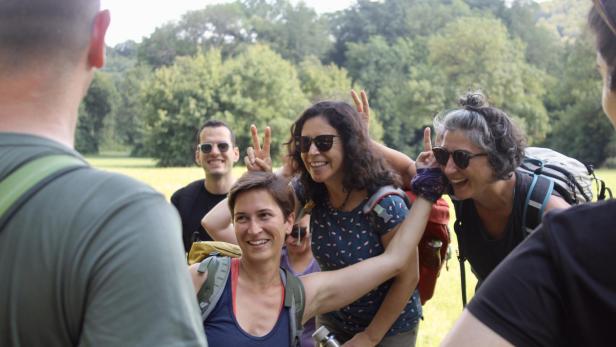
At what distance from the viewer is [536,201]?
10.6ft

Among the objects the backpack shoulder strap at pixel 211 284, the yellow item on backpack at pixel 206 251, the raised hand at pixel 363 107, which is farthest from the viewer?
the raised hand at pixel 363 107

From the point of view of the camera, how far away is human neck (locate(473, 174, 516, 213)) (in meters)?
3.38

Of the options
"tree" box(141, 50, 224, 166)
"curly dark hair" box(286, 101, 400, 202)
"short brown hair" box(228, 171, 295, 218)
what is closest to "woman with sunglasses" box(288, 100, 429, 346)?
"curly dark hair" box(286, 101, 400, 202)

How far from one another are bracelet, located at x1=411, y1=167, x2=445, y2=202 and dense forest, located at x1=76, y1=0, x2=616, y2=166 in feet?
142

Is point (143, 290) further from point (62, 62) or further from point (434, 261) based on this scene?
point (434, 261)

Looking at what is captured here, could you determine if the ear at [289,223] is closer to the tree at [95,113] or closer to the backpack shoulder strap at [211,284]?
the backpack shoulder strap at [211,284]

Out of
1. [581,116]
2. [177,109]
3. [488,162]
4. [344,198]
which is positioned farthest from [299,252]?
[581,116]

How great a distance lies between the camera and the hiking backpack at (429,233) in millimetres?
3387

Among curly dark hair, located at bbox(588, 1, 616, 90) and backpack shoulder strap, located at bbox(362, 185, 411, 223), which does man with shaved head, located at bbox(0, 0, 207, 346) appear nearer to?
curly dark hair, located at bbox(588, 1, 616, 90)

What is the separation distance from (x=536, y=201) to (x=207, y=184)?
9.97 feet

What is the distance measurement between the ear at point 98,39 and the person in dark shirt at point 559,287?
917mm

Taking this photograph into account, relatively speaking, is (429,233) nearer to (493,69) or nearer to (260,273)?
(260,273)

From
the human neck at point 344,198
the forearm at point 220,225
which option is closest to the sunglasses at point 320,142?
the human neck at point 344,198

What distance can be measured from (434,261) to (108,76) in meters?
80.8
